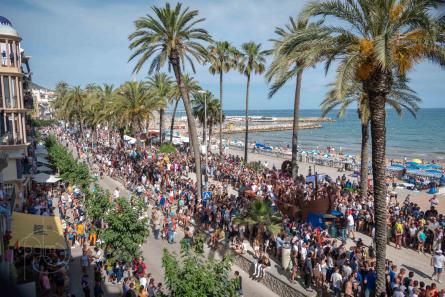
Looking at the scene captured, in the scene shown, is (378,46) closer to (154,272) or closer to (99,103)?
(154,272)

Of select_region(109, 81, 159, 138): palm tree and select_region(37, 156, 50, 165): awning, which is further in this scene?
select_region(109, 81, 159, 138): palm tree

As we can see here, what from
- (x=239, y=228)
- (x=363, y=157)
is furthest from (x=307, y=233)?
(x=363, y=157)

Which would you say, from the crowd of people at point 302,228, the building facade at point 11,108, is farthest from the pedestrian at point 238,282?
the building facade at point 11,108

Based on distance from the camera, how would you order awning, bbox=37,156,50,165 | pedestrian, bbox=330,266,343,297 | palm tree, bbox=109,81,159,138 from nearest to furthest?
1. pedestrian, bbox=330,266,343,297
2. awning, bbox=37,156,50,165
3. palm tree, bbox=109,81,159,138

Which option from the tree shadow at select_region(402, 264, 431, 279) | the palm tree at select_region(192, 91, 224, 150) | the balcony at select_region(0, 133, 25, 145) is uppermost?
the palm tree at select_region(192, 91, 224, 150)

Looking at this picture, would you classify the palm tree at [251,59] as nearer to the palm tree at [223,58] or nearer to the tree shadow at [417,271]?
the palm tree at [223,58]

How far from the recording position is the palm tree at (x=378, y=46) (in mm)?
10008

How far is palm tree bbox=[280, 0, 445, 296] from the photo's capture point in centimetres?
1001

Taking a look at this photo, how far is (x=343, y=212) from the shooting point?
18422 mm

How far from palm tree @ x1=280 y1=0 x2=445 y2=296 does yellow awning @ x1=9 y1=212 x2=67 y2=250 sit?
419 inches

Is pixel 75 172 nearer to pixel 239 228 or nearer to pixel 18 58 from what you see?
pixel 18 58

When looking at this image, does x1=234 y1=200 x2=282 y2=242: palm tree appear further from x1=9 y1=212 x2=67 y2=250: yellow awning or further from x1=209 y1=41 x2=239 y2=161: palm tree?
x1=209 y1=41 x2=239 y2=161: palm tree

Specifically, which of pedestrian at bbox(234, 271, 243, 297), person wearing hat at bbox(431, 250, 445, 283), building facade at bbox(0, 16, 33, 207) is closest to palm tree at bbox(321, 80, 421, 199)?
person wearing hat at bbox(431, 250, 445, 283)

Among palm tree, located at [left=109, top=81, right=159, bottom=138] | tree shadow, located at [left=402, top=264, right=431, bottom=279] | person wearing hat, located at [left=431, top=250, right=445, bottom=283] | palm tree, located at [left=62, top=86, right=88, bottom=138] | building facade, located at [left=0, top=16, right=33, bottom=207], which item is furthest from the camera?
palm tree, located at [left=62, top=86, right=88, bottom=138]
